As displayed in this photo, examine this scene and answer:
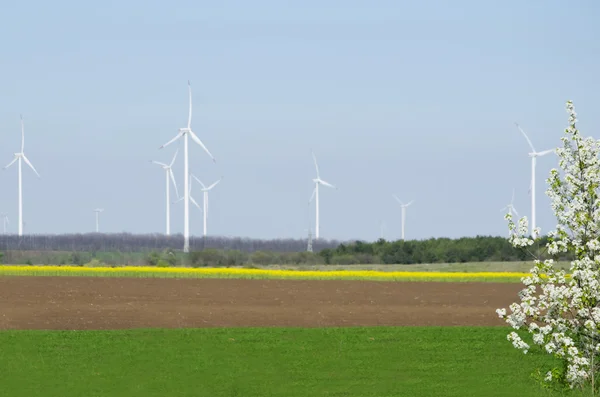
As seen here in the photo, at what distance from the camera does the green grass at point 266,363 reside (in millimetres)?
23328

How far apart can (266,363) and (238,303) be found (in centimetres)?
1703

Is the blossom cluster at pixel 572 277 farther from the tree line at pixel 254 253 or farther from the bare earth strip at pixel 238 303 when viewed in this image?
the tree line at pixel 254 253

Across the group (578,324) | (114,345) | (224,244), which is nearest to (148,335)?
(114,345)

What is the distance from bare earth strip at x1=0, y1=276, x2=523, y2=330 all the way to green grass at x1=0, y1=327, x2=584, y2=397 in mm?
3827

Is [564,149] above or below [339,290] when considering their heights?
above

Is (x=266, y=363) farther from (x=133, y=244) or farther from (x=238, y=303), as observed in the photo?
(x=133, y=244)

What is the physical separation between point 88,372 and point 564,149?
11.7 metres

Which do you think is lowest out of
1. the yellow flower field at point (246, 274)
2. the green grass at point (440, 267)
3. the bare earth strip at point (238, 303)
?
the bare earth strip at point (238, 303)

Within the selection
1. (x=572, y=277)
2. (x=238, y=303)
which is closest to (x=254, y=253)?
(x=238, y=303)

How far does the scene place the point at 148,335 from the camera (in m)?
31.7

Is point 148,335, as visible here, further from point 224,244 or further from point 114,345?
point 224,244

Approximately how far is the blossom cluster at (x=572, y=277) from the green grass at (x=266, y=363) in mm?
1997

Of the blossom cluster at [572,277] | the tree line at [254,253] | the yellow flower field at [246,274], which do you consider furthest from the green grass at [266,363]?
the tree line at [254,253]

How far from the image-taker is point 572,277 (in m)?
20.6
